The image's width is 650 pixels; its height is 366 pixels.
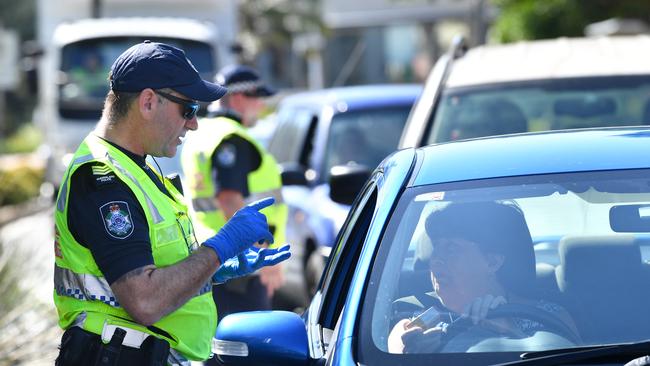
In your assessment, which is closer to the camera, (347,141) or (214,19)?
(347,141)

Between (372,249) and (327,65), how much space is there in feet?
90.3

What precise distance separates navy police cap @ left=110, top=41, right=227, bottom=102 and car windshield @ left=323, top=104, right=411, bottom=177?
16.6 ft

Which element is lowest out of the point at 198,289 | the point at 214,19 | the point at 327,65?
the point at 327,65

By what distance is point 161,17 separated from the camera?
17.2 m

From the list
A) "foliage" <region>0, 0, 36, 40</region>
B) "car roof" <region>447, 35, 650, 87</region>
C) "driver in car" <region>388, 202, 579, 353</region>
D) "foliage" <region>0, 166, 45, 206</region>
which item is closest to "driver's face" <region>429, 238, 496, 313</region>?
"driver in car" <region>388, 202, 579, 353</region>

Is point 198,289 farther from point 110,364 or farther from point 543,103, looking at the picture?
point 543,103

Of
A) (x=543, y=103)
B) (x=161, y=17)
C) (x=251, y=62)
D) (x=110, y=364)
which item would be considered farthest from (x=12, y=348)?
(x=251, y=62)

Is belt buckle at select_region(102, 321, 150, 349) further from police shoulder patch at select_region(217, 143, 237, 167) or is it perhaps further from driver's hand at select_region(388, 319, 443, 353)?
police shoulder patch at select_region(217, 143, 237, 167)

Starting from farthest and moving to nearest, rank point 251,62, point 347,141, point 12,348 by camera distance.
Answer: point 251,62
point 347,141
point 12,348

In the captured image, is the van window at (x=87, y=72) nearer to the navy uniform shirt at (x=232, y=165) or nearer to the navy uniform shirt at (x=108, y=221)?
the navy uniform shirt at (x=232, y=165)

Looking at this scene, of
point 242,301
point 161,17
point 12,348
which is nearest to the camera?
point 242,301

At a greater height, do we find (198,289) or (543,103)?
(198,289)

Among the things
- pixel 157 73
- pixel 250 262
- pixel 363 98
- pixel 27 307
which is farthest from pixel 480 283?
pixel 363 98

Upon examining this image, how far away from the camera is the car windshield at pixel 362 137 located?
8820mm
